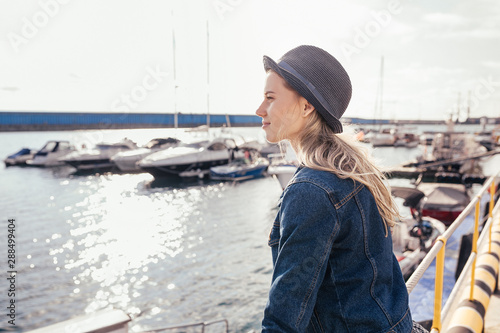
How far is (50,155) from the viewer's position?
114ft

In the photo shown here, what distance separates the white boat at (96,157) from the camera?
100 feet

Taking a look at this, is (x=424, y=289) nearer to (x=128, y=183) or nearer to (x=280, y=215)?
(x=280, y=215)

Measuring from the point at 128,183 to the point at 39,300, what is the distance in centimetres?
1736

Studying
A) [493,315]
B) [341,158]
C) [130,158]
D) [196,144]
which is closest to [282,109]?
[341,158]

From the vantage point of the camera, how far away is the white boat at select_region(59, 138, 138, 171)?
100 feet

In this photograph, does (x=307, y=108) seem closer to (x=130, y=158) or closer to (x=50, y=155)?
(x=130, y=158)

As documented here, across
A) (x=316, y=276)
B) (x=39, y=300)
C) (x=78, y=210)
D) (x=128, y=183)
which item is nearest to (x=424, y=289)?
(x=316, y=276)

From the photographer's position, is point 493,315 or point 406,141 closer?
point 493,315

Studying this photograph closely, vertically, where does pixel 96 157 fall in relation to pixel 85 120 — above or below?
below

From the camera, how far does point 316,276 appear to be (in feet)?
3.46

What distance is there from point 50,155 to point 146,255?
91.7ft

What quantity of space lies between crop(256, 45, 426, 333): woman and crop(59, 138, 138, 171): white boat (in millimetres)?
32553

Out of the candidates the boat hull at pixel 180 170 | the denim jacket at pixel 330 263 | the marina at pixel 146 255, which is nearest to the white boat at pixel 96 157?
the boat hull at pixel 180 170

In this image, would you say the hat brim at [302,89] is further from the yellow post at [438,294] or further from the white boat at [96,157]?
the white boat at [96,157]
